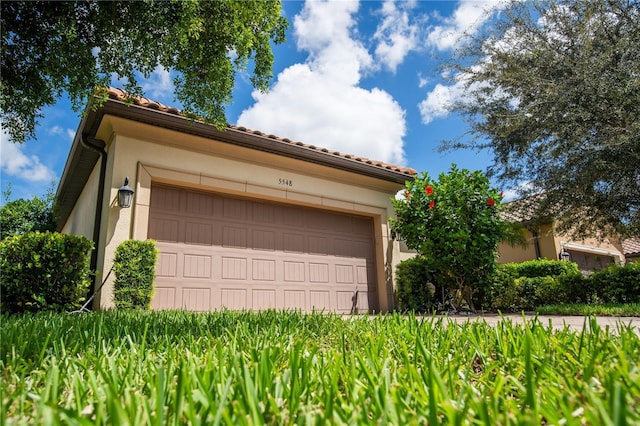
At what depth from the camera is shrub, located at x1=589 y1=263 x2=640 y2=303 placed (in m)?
8.06

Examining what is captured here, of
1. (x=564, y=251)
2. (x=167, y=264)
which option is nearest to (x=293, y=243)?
(x=167, y=264)

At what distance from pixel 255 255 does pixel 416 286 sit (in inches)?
149

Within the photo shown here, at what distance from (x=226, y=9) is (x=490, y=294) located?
7732 millimetres

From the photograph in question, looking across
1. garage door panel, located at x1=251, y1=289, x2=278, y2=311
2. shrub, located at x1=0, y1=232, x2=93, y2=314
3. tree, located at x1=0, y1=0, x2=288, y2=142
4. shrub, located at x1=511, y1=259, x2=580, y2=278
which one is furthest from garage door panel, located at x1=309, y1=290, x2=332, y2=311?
shrub, located at x1=511, y1=259, x2=580, y2=278

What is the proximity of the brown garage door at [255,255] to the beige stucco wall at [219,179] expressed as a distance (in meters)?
0.29

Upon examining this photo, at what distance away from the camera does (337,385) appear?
1.31 meters

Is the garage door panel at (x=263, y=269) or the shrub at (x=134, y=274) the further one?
the garage door panel at (x=263, y=269)

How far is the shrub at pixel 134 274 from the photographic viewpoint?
20.1 ft

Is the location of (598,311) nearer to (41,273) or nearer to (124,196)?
(124,196)

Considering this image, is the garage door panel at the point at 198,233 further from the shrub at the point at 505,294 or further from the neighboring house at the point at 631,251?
the neighboring house at the point at 631,251

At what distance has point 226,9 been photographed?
3.90 meters

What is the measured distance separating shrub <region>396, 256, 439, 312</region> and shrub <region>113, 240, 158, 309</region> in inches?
215

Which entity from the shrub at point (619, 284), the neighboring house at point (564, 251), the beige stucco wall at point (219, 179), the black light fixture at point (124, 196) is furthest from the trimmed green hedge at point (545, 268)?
the black light fixture at point (124, 196)

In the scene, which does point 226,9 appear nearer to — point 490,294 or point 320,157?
point 320,157
